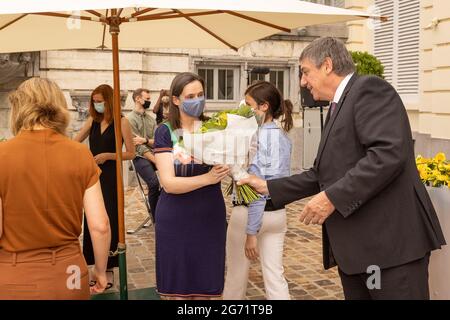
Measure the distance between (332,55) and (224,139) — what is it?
2.67 feet

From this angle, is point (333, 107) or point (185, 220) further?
point (185, 220)

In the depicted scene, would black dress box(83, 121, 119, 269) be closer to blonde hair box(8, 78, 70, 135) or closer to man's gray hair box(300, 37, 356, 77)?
blonde hair box(8, 78, 70, 135)

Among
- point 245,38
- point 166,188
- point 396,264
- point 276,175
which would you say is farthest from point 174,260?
point 245,38

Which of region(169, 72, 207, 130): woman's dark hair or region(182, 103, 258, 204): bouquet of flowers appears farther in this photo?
region(169, 72, 207, 130): woman's dark hair

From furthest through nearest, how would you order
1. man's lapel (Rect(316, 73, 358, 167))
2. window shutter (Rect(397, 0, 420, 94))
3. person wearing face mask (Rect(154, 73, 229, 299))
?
1. window shutter (Rect(397, 0, 420, 94))
2. person wearing face mask (Rect(154, 73, 229, 299))
3. man's lapel (Rect(316, 73, 358, 167))

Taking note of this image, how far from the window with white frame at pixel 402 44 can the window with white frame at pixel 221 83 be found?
422 cm

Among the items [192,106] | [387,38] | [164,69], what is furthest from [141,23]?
[387,38]

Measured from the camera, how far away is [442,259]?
405 cm

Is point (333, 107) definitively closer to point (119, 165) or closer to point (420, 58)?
point (119, 165)

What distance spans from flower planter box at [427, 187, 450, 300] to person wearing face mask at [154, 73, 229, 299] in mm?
1646

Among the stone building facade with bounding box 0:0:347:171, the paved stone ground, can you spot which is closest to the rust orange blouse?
the paved stone ground

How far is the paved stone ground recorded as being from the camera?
5638 millimetres

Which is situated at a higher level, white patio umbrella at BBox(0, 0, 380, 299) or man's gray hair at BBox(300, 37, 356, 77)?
white patio umbrella at BBox(0, 0, 380, 299)
